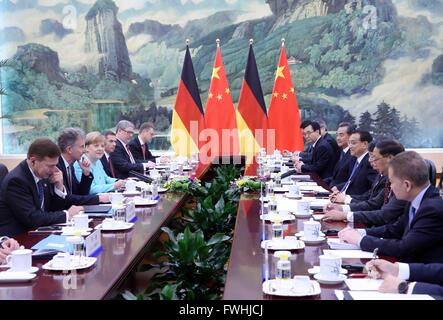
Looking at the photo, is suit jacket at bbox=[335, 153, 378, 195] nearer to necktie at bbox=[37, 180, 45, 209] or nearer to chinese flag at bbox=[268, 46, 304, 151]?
necktie at bbox=[37, 180, 45, 209]

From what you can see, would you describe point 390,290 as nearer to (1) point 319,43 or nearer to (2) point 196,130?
(2) point 196,130

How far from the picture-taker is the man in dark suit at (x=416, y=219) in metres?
2.74

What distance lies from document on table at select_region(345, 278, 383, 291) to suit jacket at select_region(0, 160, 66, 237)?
206cm

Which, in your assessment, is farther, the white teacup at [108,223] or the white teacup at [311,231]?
the white teacup at [108,223]

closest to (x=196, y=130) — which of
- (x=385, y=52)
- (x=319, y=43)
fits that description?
(x=319, y=43)

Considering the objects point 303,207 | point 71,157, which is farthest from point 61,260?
point 71,157

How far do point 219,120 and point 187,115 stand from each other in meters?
0.48

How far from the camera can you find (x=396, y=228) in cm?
335

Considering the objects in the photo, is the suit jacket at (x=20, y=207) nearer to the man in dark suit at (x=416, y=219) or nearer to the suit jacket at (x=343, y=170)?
the man in dark suit at (x=416, y=219)

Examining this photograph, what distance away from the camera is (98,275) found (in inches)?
99.6

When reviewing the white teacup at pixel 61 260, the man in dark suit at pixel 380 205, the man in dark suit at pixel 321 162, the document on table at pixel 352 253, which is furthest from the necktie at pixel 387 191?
the man in dark suit at pixel 321 162

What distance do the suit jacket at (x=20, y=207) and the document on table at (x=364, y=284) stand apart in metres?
2.06

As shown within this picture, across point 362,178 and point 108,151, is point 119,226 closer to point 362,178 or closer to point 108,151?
point 362,178
